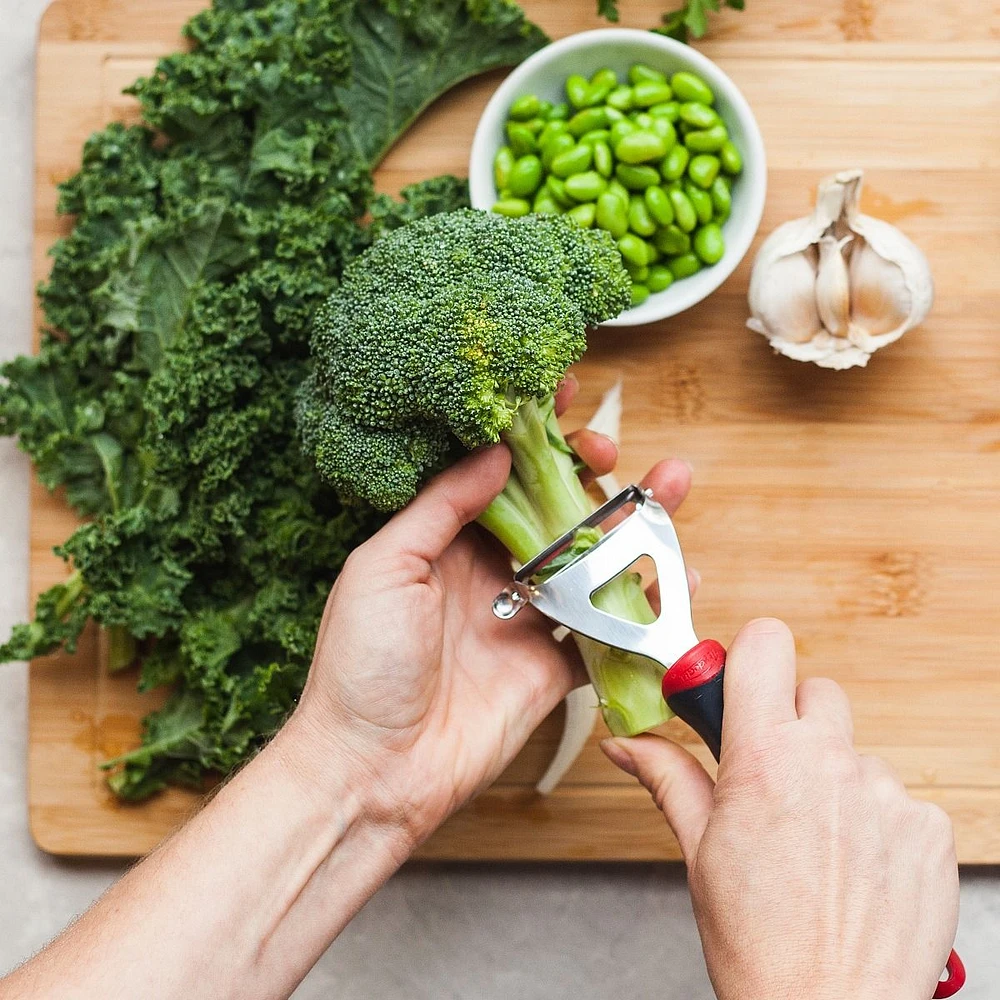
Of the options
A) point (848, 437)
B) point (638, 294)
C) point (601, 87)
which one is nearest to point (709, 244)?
point (638, 294)

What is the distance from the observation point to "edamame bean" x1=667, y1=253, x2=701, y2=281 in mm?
1942

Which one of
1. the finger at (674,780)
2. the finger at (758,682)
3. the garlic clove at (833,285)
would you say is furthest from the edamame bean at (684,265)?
the finger at (674,780)

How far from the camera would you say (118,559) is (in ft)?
6.24

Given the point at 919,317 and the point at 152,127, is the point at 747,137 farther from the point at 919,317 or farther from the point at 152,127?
the point at 152,127

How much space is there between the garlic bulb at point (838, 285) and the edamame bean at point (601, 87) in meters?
0.42

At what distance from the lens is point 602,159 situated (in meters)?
1.90

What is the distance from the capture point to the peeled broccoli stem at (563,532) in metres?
1.68

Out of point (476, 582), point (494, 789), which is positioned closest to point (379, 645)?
point (476, 582)

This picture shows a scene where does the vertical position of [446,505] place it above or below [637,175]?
below

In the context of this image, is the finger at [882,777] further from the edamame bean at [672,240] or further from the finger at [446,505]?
the edamame bean at [672,240]

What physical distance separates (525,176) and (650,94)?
0.28 meters

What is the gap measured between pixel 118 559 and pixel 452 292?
0.84 m

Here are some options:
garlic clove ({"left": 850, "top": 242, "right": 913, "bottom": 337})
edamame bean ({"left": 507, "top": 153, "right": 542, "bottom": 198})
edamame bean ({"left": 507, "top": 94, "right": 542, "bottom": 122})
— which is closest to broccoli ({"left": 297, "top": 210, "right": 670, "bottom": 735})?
edamame bean ({"left": 507, "top": 153, "right": 542, "bottom": 198})

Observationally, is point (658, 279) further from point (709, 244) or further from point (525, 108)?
point (525, 108)
